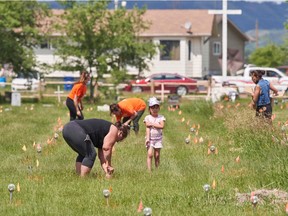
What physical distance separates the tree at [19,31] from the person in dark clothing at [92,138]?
26729mm

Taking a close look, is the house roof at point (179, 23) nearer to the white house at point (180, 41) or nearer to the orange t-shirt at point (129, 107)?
the white house at point (180, 41)

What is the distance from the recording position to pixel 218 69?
71625 mm

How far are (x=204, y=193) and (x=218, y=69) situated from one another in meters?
60.3

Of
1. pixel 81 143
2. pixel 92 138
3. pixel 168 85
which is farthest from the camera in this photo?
pixel 168 85

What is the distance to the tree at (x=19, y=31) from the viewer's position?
40.2 meters

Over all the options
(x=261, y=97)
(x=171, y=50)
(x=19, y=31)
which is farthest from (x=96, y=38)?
(x=171, y=50)

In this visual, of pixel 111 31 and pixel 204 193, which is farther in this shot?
pixel 111 31

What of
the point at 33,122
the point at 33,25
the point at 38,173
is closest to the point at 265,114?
the point at 38,173

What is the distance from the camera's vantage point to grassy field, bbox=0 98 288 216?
35.8 feet

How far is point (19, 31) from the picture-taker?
42469 mm

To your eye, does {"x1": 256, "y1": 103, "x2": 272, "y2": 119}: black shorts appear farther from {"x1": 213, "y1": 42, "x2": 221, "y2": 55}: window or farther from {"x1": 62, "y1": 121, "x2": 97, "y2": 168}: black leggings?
{"x1": 213, "y1": 42, "x2": 221, "y2": 55}: window

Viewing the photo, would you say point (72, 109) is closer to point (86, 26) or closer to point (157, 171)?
point (157, 171)

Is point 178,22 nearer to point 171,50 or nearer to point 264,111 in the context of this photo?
point 171,50

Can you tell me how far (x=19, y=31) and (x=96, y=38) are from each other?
4017mm
